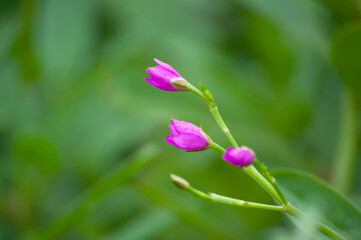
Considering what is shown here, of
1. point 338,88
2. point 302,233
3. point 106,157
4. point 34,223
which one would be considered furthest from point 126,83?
point 302,233

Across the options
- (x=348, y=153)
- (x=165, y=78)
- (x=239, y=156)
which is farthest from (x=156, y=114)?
(x=239, y=156)

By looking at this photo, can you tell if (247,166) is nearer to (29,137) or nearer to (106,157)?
(29,137)

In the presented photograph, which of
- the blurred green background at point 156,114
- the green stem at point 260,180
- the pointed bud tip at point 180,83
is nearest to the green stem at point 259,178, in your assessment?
the green stem at point 260,180

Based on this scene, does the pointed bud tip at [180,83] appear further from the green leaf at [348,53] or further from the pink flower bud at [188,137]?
the green leaf at [348,53]

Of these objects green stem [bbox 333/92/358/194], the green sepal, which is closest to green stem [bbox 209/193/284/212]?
the green sepal

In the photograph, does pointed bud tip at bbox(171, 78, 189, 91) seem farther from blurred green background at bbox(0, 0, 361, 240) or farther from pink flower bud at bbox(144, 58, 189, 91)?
blurred green background at bbox(0, 0, 361, 240)
